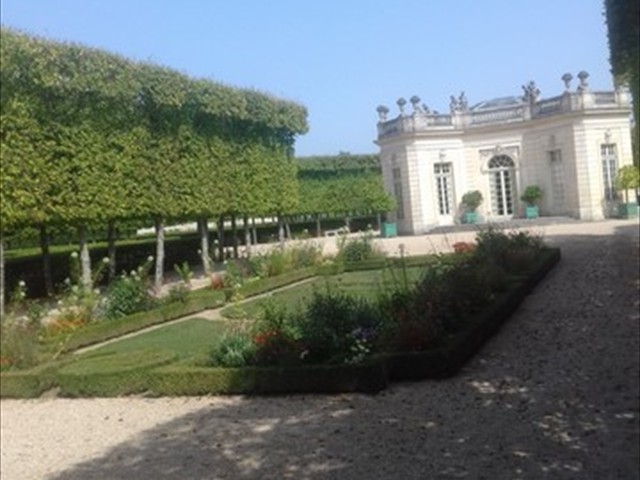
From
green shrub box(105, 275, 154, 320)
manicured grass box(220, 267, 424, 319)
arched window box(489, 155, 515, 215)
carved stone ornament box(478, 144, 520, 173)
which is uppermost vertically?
carved stone ornament box(478, 144, 520, 173)

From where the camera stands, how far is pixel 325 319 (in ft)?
26.1

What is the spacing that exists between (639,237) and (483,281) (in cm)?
1120

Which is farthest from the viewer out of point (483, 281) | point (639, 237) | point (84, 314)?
point (639, 237)

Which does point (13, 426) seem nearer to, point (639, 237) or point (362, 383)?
point (362, 383)

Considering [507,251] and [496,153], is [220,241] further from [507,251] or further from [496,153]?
[496,153]

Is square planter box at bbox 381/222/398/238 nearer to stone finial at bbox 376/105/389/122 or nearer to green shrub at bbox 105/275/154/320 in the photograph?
stone finial at bbox 376/105/389/122

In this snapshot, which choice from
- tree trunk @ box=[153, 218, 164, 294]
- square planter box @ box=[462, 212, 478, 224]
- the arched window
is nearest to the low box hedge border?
tree trunk @ box=[153, 218, 164, 294]

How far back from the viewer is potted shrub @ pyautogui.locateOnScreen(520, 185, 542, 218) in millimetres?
32625

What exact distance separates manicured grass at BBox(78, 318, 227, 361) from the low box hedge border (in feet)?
2.70

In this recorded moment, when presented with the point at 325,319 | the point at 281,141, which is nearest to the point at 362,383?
the point at 325,319

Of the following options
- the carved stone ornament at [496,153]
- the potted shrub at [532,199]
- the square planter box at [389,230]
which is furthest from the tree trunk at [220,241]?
the carved stone ornament at [496,153]

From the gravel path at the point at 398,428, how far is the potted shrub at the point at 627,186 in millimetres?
21645

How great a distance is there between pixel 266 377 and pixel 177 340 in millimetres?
3554

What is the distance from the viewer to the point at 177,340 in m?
10.3
